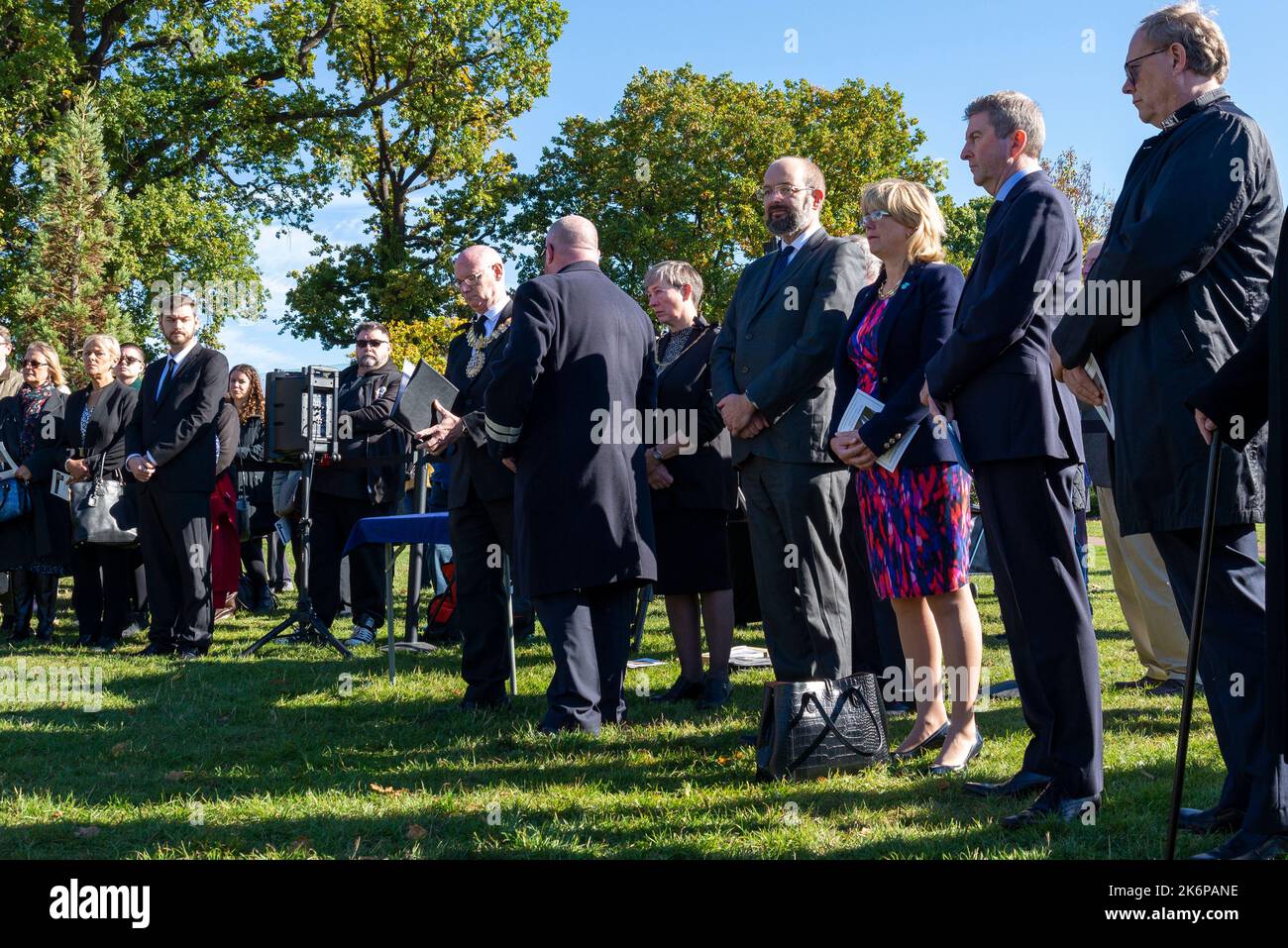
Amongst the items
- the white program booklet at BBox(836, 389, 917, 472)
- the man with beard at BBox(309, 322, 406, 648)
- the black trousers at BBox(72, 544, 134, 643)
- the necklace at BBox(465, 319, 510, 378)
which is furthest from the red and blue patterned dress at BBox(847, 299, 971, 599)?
the black trousers at BBox(72, 544, 134, 643)

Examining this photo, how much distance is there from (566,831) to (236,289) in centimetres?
2862

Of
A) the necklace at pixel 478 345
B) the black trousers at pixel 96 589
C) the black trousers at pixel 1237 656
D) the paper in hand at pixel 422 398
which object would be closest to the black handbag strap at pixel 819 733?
the black trousers at pixel 1237 656

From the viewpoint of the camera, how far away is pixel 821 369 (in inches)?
209

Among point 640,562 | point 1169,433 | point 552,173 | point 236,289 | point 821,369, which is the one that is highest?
point 552,173

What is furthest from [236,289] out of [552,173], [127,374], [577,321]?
[577,321]

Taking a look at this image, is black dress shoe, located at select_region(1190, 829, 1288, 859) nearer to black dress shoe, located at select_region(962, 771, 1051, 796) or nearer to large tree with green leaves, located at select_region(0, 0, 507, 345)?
black dress shoe, located at select_region(962, 771, 1051, 796)

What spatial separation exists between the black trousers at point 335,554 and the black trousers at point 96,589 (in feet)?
5.00

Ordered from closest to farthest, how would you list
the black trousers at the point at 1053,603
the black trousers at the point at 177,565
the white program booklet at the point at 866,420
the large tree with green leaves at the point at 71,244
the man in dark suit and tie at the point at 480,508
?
the black trousers at the point at 1053,603 < the white program booklet at the point at 866,420 < the man in dark suit and tie at the point at 480,508 < the black trousers at the point at 177,565 < the large tree with green leaves at the point at 71,244

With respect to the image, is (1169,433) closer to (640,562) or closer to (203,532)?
(640,562)

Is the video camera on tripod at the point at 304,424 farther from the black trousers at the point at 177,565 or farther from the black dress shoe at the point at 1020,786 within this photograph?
the black dress shoe at the point at 1020,786

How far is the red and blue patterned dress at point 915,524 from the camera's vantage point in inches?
188

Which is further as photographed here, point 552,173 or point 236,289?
point 552,173

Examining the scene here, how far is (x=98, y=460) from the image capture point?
9.73 meters

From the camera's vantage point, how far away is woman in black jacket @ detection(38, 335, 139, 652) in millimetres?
9789
